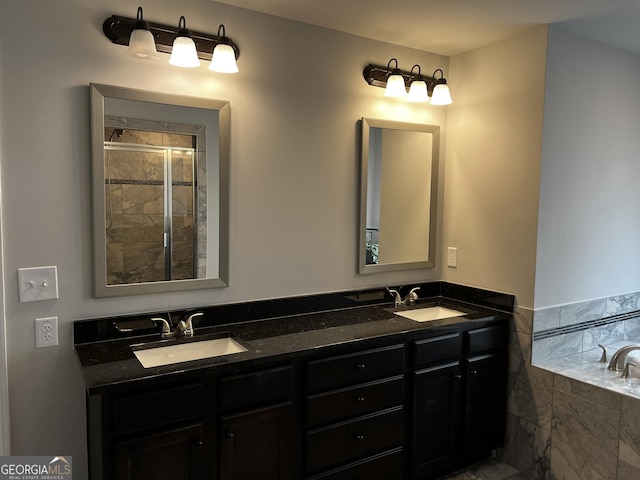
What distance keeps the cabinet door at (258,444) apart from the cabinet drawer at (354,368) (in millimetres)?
172

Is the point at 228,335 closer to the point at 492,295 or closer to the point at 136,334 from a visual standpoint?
the point at 136,334

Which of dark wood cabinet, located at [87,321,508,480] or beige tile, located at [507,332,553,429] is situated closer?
dark wood cabinet, located at [87,321,508,480]

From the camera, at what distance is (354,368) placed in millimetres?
2191

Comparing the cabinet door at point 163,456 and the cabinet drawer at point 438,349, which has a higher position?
the cabinet drawer at point 438,349

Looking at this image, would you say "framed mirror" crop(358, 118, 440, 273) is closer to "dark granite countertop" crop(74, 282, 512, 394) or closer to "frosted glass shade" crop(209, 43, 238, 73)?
"dark granite countertop" crop(74, 282, 512, 394)

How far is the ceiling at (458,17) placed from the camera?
7.45 ft

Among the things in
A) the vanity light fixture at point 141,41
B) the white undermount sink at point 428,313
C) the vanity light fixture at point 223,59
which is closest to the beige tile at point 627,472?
the white undermount sink at point 428,313

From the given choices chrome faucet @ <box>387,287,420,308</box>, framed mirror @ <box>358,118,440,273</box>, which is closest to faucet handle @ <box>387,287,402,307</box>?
chrome faucet @ <box>387,287,420,308</box>

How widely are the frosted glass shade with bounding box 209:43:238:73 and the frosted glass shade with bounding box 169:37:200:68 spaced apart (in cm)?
10

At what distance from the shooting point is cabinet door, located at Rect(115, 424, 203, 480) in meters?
1.69

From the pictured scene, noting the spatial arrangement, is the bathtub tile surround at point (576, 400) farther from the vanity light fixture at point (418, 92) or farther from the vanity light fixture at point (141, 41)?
the vanity light fixture at point (141, 41)

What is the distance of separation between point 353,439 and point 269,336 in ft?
2.02

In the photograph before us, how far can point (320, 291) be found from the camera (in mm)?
2691

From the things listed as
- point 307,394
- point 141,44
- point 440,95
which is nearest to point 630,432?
point 307,394
